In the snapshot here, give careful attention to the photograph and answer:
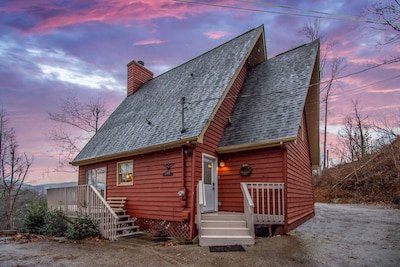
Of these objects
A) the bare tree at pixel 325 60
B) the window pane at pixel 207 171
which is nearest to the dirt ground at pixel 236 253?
the window pane at pixel 207 171

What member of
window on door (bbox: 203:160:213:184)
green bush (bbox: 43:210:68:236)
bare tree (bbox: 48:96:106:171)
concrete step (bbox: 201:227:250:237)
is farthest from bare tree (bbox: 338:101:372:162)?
green bush (bbox: 43:210:68:236)

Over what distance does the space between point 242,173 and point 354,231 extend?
11.8ft

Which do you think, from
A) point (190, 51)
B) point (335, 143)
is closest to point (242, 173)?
point (190, 51)

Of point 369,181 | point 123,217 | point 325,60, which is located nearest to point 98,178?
point 123,217

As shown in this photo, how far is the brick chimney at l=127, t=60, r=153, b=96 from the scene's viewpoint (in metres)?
15.1

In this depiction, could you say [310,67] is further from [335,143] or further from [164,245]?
[335,143]

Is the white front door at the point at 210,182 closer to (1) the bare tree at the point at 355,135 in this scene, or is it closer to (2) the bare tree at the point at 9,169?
(2) the bare tree at the point at 9,169

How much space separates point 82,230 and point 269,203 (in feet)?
18.3

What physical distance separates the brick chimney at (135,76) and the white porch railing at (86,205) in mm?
6827

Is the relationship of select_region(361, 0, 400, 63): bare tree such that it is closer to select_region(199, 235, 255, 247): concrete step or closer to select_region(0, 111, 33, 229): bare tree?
select_region(199, 235, 255, 247): concrete step

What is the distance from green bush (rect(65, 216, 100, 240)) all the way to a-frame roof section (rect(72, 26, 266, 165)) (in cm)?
260

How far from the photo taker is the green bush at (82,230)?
7.96m

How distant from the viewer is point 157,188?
340 inches

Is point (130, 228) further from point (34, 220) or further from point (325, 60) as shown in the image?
point (325, 60)
